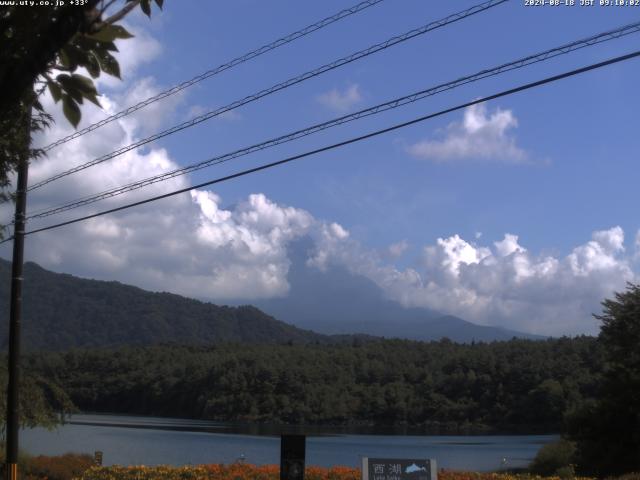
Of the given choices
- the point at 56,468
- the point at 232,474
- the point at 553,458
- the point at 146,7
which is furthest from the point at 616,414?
the point at 146,7

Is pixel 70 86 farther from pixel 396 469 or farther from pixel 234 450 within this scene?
pixel 234 450

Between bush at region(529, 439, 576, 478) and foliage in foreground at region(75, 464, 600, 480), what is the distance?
40.4 feet

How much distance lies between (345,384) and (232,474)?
7364 centimetres

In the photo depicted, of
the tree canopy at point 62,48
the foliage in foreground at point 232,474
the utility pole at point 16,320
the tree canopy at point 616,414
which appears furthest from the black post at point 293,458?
the tree canopy at point 616,414

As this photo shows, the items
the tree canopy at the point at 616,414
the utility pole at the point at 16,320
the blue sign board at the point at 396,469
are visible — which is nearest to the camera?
the blue sign board at the point at 396,469

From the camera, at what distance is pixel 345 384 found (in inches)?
3526

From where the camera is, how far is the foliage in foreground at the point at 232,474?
646 inches

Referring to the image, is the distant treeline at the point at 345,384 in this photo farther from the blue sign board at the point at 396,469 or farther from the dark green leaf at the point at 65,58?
the dark green leaf at the point at 65,58

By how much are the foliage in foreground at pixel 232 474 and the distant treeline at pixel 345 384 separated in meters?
53.6

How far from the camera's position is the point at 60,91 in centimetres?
425

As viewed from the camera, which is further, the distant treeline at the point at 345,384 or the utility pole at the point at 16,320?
the distant treeline at the point at 345,384

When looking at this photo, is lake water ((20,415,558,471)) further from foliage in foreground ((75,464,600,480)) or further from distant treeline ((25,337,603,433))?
distant treeline ((25,337,603,433))

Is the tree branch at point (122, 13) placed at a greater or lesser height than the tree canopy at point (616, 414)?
greater

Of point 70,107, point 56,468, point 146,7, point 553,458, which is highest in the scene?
point 146,7
